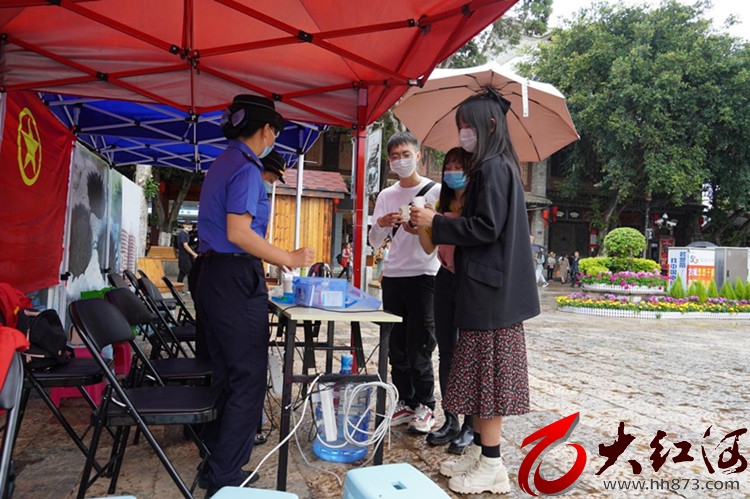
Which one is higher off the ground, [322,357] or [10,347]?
[10,347]

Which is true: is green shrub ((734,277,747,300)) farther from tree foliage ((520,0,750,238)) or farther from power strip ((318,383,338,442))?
power strip ((318,383,338,442))

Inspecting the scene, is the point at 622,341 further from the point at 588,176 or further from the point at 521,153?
the point at 588,176

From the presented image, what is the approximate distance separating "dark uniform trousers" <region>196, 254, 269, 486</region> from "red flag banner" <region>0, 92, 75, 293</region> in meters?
2.17

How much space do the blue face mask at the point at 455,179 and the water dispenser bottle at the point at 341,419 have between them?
3.75 ft

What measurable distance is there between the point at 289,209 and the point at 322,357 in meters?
10.6

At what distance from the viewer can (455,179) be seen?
9.53 ft

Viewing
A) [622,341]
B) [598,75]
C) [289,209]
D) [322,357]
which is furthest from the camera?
[598,75]

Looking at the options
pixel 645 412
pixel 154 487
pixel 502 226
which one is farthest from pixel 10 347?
pixel 645 412

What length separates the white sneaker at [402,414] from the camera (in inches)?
139

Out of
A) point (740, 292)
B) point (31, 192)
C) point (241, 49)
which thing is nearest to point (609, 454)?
point (241, 49)

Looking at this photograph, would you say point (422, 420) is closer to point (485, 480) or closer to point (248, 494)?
point (485, 480)

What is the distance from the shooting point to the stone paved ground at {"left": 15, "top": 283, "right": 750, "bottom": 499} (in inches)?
105

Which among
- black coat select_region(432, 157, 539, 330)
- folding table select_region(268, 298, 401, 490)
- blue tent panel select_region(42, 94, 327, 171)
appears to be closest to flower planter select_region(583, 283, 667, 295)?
blue tent panel select_region(42, 94, 327, 171)

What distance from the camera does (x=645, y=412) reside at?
416cm
